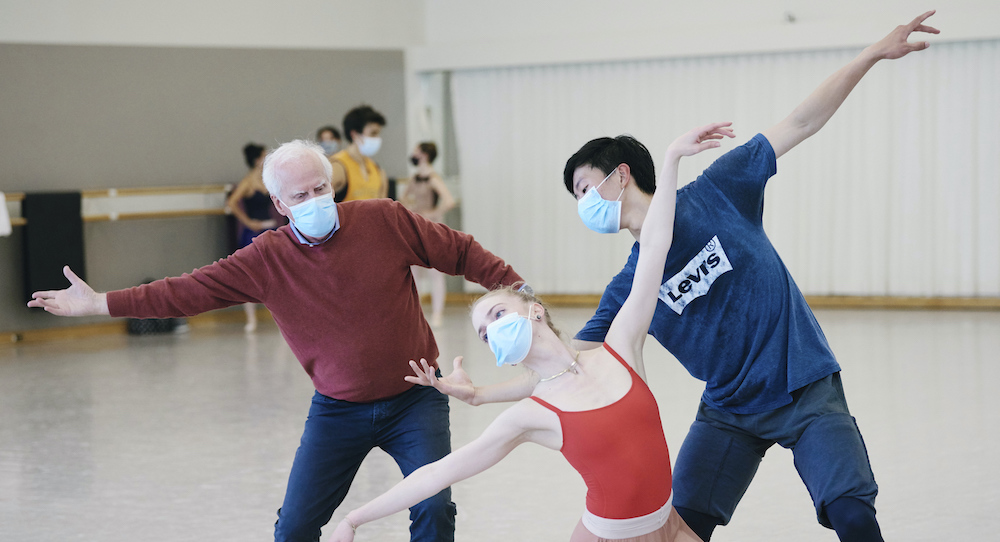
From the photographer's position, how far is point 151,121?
8.48 m

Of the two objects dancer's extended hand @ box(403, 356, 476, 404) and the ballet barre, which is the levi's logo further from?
the ballet barre

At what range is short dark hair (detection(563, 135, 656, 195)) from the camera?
7.48ft

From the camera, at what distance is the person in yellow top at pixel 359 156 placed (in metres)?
6.36

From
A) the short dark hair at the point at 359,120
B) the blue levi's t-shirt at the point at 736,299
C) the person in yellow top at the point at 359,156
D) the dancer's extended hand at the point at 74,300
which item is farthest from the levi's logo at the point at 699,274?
the short dark hair at the point at 359,120

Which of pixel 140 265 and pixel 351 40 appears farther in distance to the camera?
pixel 351 40

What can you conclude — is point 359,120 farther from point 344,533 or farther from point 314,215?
point 344,533

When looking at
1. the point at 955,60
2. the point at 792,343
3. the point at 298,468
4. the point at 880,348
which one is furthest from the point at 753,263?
the point at 955,60

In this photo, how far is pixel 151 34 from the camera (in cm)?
845

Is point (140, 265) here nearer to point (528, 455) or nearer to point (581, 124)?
point (581, 124)

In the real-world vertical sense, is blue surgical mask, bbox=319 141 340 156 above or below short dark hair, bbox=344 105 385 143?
below

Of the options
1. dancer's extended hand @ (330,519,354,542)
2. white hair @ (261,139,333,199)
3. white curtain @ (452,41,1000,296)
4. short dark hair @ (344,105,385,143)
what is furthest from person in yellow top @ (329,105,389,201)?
dancer's extended hand @ (330,519,354,542)

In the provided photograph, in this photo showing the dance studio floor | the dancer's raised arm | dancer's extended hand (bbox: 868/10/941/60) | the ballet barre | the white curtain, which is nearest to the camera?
the dancer's raised arm

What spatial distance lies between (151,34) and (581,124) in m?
3.98

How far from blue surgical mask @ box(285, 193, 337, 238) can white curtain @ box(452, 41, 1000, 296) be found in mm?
6759
